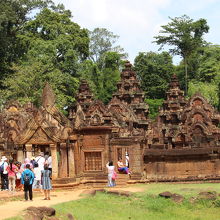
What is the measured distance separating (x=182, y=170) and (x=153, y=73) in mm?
52590

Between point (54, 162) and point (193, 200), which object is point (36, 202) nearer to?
point (54, 162)

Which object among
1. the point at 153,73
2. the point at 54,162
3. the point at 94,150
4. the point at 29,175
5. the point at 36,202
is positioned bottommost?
the point at 36,202

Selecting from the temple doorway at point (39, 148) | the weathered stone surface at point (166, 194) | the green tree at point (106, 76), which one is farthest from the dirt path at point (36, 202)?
the green tree at point (106, 76)

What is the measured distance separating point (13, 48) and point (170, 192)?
1899 inches

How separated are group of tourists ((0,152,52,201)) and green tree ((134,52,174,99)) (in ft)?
185

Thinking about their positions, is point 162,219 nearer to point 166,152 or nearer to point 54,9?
point 166,152

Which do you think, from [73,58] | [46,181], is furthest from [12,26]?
[46,181]

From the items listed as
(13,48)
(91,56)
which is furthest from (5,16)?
(91,56)

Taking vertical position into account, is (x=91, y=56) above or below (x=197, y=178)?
above

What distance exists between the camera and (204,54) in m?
73.4

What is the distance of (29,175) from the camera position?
1889 centimetres

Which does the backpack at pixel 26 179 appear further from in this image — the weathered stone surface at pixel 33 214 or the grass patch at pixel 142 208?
the weathered stone surface at pixel 33 214

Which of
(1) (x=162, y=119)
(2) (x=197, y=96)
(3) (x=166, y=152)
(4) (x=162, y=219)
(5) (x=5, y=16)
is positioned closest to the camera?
(4) (x=162, y=219)

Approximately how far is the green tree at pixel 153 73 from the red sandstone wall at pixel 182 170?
51157 mm
